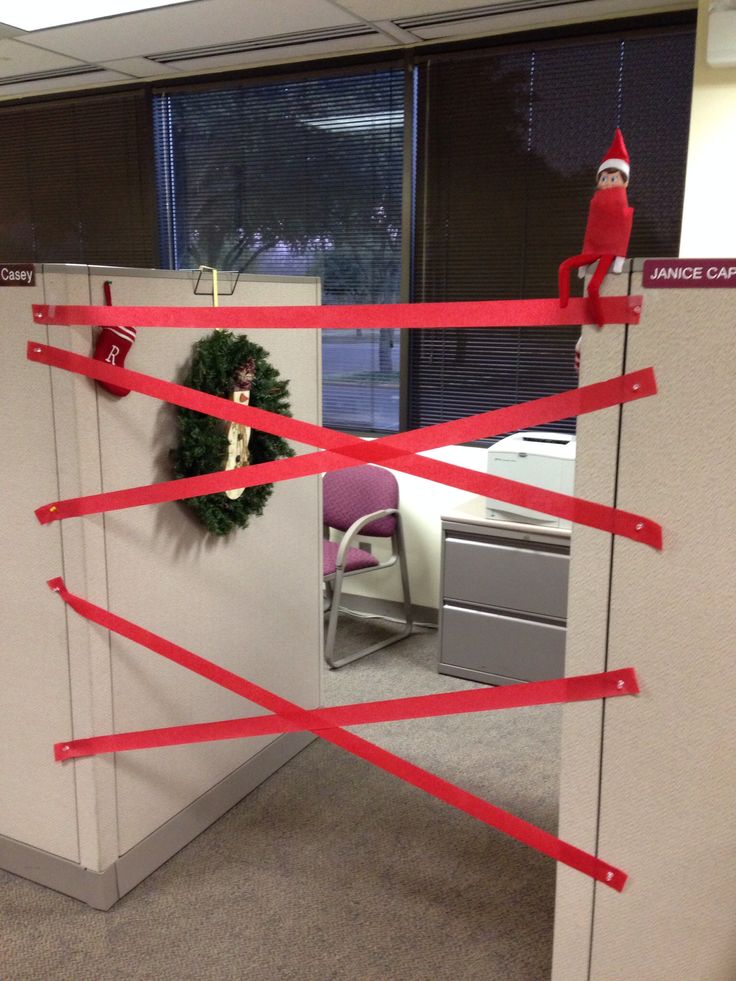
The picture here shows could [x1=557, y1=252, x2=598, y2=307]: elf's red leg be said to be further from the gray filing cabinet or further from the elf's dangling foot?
the gray filing cabinet

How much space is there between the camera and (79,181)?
4.68 m

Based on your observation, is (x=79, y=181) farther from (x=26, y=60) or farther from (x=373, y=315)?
(x=373, y=315)

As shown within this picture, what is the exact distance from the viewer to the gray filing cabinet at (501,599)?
3.19 metres

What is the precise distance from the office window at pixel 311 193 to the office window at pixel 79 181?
140mm

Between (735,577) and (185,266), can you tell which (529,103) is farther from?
(735,577)

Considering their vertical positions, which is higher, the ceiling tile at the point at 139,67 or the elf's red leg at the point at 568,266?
the ceiling tile at the point at 139,67

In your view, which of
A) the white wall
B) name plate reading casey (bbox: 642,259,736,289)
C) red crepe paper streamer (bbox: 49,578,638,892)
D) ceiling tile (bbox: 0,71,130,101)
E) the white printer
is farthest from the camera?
ceiling tile (bbox: 0,71,130,101)

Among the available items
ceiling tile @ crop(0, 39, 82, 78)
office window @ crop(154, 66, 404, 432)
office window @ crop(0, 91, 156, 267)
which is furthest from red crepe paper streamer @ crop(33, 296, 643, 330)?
office window @ crop(0, 91, 156, 267)

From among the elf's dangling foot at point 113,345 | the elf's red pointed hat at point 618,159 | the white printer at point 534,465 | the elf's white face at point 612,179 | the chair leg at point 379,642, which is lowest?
the chair leg at point 379,642

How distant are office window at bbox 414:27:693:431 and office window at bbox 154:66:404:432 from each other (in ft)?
0.62

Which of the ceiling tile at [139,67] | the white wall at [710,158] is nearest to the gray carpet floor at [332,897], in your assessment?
the white wall at [710,158]

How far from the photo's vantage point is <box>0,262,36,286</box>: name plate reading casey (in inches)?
72.6

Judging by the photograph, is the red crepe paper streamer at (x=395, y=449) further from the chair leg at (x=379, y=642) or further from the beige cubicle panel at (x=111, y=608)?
the chair leg at (x=379, y=642)

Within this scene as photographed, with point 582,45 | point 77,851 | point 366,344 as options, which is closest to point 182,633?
point 77,851
